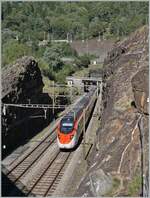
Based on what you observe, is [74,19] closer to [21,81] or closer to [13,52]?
[13,52]

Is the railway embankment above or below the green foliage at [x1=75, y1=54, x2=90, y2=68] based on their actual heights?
below

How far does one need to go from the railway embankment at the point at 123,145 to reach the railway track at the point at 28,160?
21.4 ft

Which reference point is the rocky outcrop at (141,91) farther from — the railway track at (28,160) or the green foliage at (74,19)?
the green foliage at (74,19)

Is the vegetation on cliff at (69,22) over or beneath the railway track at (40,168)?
over

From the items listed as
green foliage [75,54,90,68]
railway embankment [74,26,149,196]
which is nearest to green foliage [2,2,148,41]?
green foliage [75,54,90,68]

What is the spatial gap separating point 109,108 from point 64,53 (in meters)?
79.4

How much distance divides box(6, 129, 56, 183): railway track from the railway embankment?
21.4ft

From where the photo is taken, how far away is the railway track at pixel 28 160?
34.6 metres

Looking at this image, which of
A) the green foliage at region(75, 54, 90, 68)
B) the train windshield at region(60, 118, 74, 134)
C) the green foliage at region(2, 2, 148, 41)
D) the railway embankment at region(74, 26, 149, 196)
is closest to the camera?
the railway embankment at region(74, 26, 149, 196)

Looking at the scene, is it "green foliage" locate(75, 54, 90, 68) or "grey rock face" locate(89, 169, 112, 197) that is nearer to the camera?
"grey rock face" locate(89, 169, 112, 197)

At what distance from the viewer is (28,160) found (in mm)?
38406

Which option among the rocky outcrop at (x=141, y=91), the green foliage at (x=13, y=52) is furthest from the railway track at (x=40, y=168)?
the green foliage at (x=13, y=52)

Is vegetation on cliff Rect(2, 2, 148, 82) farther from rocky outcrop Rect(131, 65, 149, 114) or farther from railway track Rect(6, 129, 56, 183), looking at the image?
rocky outcrop Rect(131, 65, 149, 114)

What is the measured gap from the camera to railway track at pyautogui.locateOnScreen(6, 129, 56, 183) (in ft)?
113
